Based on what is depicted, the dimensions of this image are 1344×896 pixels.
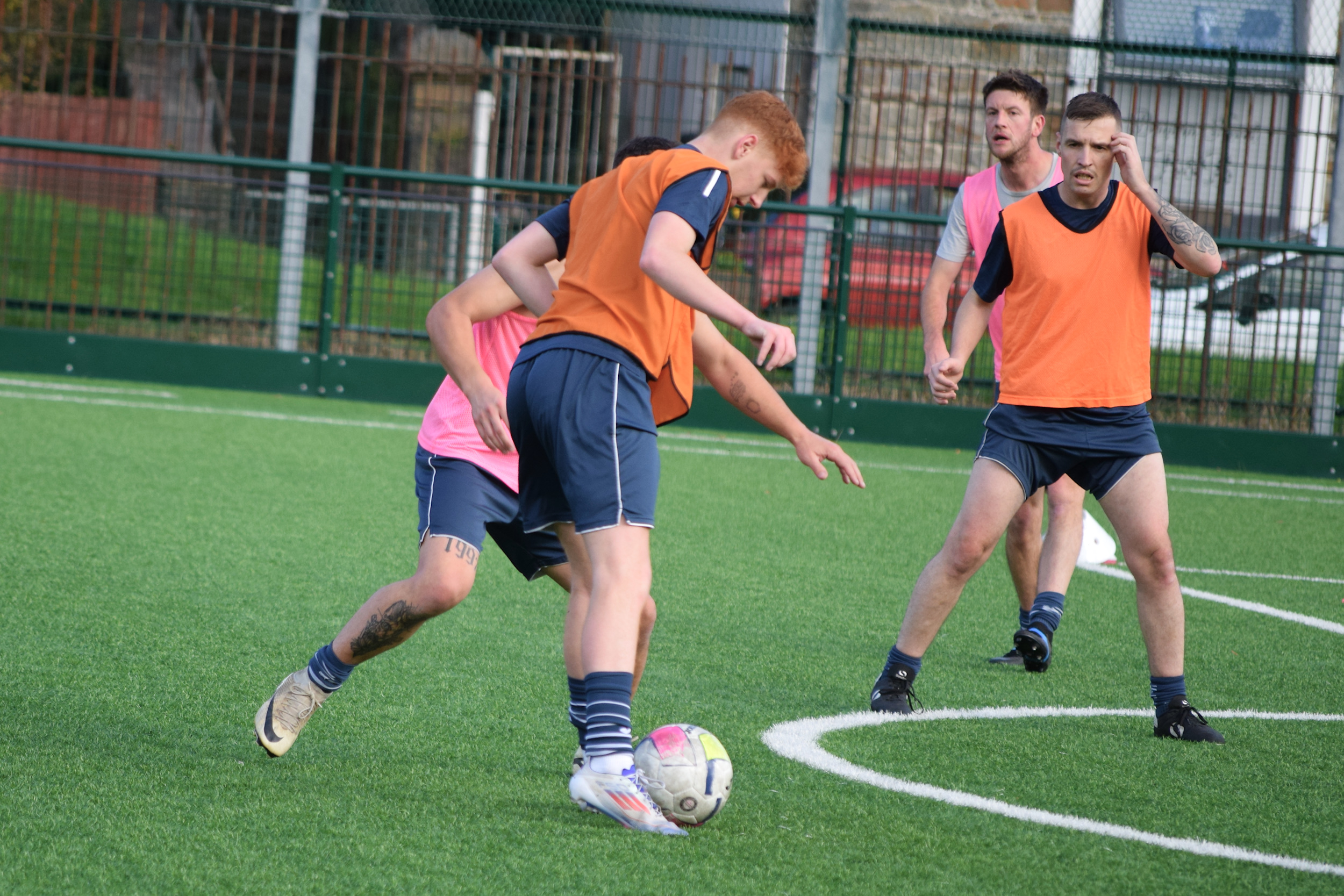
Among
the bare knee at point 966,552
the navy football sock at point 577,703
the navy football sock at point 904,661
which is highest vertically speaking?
the bare knee at point 966,552

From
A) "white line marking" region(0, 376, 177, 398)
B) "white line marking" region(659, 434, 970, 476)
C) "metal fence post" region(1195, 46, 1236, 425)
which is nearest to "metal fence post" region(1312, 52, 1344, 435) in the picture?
"metal fence post" region(1195, 46, 1236, 425)

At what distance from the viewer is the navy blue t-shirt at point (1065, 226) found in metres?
4.53

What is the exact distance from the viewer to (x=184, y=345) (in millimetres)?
12398

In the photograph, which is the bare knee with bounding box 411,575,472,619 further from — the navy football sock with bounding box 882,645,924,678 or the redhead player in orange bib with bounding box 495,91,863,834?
the navy football sock with bounding box 882,645,924,678

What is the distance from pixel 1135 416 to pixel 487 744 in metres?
2.17

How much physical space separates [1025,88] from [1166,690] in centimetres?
222

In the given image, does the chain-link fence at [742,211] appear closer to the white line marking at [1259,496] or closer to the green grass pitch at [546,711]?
the white line marking at [1259,496]

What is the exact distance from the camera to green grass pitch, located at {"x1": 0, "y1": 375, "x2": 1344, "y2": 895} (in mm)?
3010

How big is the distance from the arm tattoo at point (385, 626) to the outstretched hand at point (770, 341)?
118 cm

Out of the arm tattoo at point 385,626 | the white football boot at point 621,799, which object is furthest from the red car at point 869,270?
the white football boot at point 621,799

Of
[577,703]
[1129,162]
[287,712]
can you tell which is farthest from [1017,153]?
[287,712]

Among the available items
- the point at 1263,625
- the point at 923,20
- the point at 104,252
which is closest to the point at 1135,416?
the point at 1263,625

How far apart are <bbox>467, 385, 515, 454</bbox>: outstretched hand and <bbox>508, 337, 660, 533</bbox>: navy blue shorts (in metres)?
0.05

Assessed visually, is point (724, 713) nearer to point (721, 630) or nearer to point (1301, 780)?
point (721, 630)
